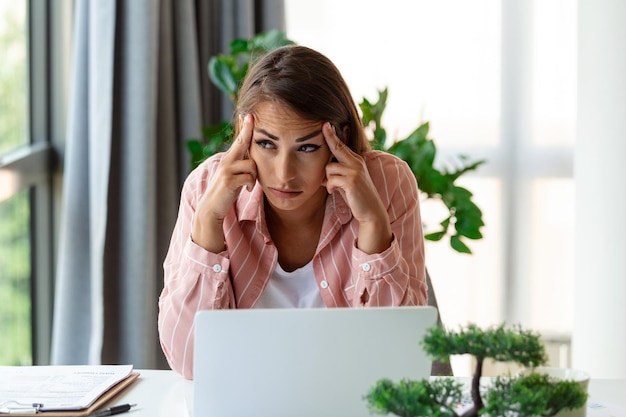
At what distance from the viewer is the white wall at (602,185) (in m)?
2.94

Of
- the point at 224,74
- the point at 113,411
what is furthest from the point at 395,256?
the point at 224,74

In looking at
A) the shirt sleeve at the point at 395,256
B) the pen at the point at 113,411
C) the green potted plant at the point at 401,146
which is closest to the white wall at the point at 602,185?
the green potted plant at the point at 401,146

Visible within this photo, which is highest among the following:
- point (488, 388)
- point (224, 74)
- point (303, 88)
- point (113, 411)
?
point (224, 74)

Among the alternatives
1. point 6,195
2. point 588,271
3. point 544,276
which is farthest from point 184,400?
point 544,276

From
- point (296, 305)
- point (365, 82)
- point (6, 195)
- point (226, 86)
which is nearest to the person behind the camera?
point (296, 305)

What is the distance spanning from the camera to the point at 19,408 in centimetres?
146

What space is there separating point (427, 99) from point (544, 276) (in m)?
0.75

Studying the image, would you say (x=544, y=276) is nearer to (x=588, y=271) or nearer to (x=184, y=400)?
(x=588, y=271)

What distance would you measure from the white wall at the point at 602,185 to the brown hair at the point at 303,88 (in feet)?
4.44

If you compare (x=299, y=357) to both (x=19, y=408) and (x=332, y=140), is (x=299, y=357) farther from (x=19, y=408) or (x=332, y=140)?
(x=332, y=140)

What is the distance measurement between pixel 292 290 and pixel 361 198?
0.80 feet

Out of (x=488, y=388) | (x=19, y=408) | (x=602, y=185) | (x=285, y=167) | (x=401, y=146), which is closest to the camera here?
(x=488, y=388)

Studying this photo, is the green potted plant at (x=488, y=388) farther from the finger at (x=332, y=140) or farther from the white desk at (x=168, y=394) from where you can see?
the finger at (x=332, y=140)

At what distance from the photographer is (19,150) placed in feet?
9.27
